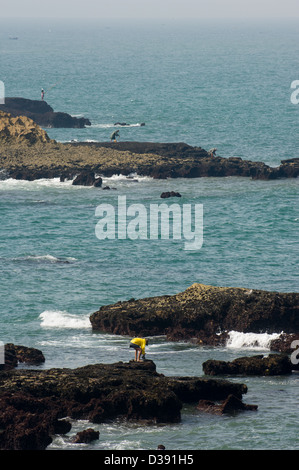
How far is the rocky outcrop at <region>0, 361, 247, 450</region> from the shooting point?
40.8 meters

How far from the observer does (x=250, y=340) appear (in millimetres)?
56156

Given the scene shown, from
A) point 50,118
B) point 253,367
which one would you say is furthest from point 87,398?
point 50,118

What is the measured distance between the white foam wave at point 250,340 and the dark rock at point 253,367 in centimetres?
→ 549

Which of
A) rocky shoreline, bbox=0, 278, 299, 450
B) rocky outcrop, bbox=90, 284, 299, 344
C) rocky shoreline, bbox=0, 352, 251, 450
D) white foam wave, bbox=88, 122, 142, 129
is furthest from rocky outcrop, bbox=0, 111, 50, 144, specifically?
rocky shoreline, bbox=0, 352, 251, 450

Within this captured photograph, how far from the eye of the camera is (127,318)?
193 ft

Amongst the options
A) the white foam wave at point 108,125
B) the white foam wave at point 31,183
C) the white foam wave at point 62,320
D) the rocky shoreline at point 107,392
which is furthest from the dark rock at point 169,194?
the white foam wave at point 108,125

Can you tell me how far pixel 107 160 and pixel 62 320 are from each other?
167 ft

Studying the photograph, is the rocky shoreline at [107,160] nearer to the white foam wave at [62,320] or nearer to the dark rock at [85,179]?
the dark rock at [85,179]

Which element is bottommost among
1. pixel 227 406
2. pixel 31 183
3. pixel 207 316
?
pixel 31 183

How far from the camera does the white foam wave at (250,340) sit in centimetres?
5572

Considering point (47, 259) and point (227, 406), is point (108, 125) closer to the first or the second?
point (47, 259)

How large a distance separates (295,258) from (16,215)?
27361 mm

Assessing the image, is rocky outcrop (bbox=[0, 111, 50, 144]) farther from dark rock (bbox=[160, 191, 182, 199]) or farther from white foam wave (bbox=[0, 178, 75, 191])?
dark rock (bbox=[160, 191, 182, 199])
